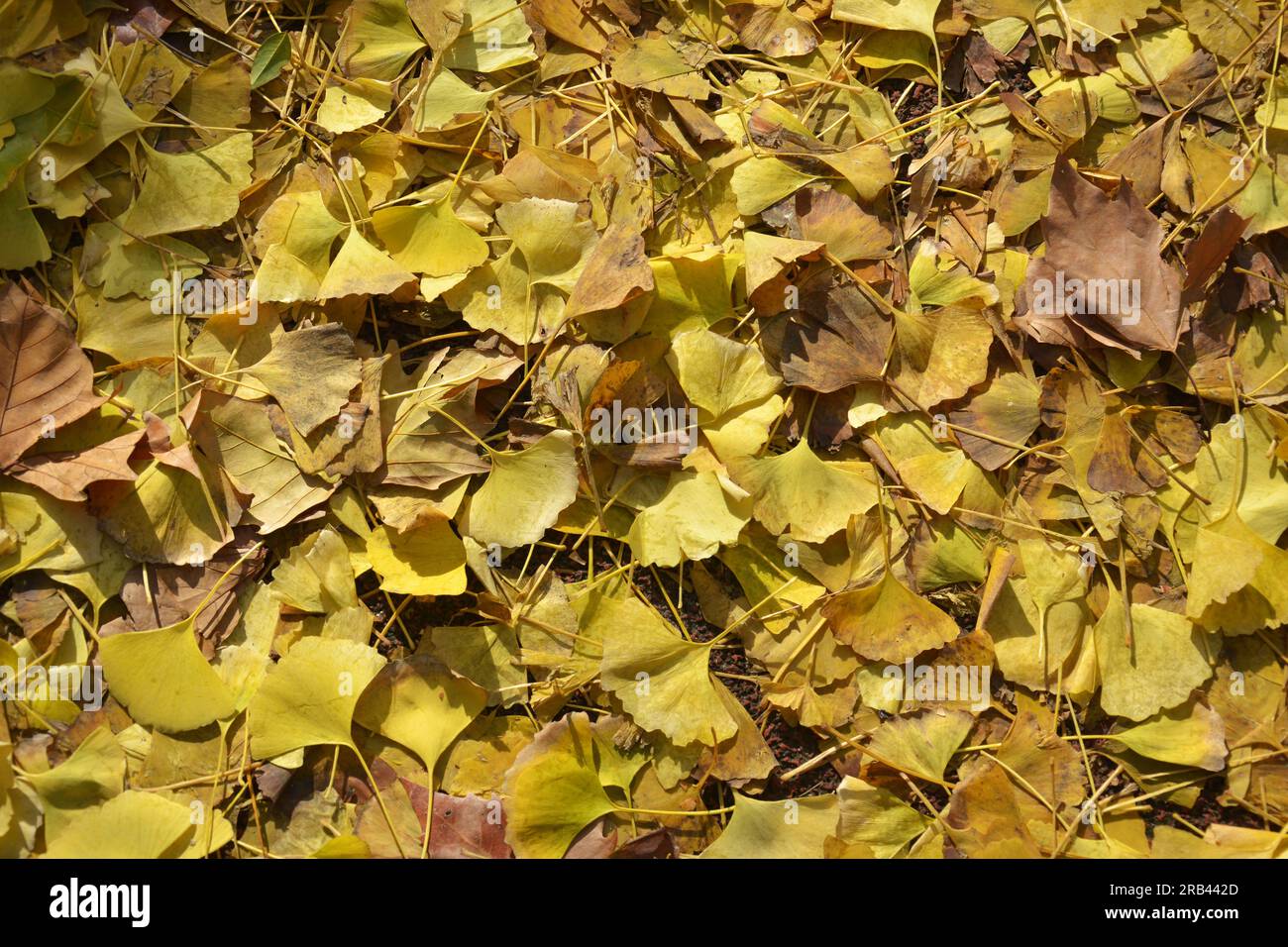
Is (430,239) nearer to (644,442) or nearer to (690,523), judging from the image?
(644,442)

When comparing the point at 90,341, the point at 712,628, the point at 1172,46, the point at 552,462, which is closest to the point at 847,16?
the point at 1172,46

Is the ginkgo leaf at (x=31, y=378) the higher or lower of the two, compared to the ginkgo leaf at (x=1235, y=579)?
higher

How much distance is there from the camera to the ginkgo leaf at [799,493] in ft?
3.60

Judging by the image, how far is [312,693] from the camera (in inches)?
42.4

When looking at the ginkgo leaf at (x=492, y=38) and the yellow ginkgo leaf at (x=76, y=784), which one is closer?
the yellow ginkgo leaf at (x=76, y=784)

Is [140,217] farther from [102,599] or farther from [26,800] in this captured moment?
[26,800]

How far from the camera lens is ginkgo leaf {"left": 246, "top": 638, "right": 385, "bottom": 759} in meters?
1.07

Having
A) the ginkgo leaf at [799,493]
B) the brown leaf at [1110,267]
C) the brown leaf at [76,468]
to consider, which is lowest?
the ginkgo leaf at [799,493]

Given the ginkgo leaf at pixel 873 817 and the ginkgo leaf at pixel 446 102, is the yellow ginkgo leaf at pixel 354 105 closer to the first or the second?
the ginkgo leaf at pixel 446 102

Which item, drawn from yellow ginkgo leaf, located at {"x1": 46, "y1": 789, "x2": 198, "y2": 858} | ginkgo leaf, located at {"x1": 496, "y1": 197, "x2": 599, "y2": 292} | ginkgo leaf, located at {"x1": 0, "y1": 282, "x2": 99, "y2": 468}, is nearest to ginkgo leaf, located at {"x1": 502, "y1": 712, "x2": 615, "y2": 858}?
yellow ginkgo leaf, located at {"x1": 46, "y1": 789, "x2": 198, "y2": 858}

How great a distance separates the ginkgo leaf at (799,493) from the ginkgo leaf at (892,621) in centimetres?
8

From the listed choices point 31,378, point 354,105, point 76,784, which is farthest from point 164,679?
point 354,105

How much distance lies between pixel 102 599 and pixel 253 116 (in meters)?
0.63

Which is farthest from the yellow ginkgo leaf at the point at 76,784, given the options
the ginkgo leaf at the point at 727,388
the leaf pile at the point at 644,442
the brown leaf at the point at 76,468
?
the ginkgo leaf at the point at 727,388
